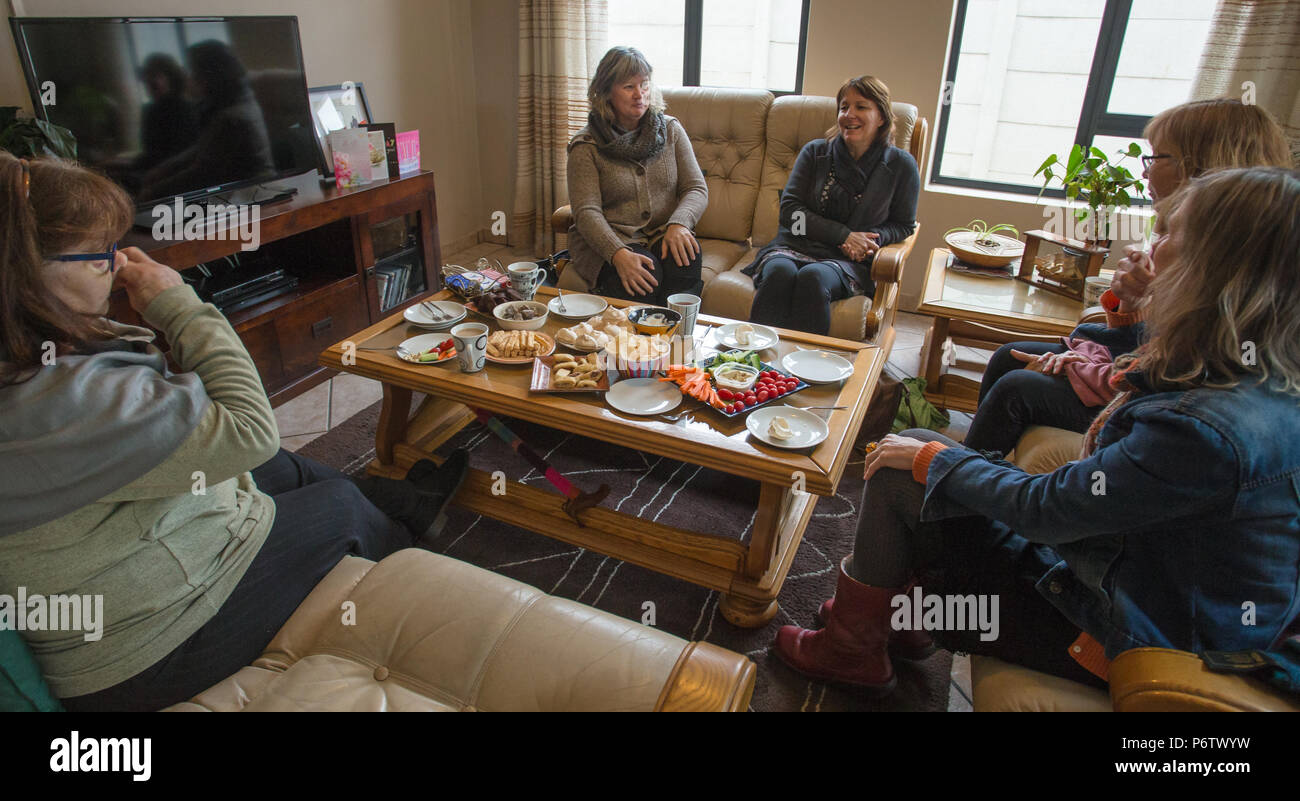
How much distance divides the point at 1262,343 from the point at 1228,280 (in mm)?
89

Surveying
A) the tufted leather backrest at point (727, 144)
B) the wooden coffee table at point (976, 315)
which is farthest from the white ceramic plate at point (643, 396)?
the tufted leather backrest at point (727, 144)

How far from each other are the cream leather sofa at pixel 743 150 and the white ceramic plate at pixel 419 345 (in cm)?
89

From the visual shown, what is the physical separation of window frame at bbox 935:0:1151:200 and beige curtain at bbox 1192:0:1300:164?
39cm

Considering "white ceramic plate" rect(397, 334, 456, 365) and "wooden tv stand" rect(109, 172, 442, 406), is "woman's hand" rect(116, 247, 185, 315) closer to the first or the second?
"white ceramic plate" rect(397, 334, 456, 365)

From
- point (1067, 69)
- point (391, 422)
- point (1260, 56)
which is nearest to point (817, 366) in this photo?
point (391, 422)

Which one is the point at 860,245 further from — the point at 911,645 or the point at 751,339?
the point at 911,645

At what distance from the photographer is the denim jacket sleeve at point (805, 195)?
2707mm

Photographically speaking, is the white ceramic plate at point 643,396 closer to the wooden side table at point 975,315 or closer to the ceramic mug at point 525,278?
the ceramic mug at point 525,278

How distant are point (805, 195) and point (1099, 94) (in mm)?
1556

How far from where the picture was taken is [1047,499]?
3.54 feet

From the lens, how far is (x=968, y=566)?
1.25 m

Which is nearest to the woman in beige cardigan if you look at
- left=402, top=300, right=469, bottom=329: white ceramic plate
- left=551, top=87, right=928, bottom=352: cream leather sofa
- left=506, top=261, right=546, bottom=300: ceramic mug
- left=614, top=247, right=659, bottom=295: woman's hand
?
left=614, top=247, right=659, bottom=295: woman's hand

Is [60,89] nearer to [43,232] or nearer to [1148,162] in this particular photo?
[43,232]

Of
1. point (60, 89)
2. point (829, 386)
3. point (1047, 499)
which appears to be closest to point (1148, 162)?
point (829, 386)
